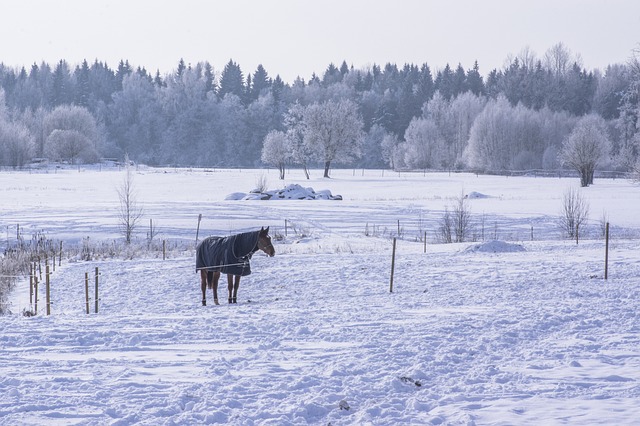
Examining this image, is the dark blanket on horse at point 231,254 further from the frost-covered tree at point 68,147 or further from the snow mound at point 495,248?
the frost-covered tree at point 68,147

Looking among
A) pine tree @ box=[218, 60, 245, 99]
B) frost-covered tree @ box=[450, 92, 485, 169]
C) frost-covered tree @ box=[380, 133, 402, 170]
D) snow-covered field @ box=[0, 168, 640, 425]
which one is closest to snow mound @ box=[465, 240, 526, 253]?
snow-covered field @ box=[0, 168, 640, 425]

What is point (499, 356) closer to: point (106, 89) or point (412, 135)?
point (412, 135)

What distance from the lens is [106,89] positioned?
498 feet

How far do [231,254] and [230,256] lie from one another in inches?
2.1

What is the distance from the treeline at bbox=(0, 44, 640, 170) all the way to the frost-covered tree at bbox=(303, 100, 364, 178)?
78 cm

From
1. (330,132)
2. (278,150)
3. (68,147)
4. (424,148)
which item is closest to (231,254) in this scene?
(278,150)

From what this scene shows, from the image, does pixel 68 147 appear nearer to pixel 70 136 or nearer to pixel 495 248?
pixel 70 136

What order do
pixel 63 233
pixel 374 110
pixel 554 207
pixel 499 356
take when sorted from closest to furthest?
pixel 499 356 → pixel 63 233 → pixel 554 207 → pixel 374 110

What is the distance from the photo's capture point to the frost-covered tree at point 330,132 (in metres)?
89.1

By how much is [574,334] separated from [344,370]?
421 centimetres

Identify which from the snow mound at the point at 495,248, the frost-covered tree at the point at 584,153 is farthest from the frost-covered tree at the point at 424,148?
the snow mound at the point at 495,248

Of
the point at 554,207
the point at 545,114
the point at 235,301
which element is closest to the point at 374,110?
the point at 545,114

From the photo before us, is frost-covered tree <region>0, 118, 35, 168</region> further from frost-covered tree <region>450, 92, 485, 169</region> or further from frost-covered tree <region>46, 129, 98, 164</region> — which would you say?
frost-covered tree <region>450, 92, 485, 169</region>

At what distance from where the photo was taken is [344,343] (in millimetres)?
10266
